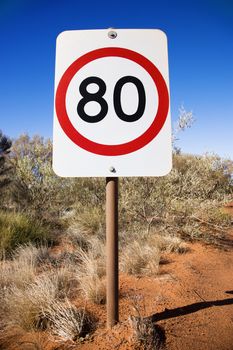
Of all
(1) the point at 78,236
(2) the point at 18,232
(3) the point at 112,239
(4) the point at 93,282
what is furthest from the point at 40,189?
(3) the point at 112,239

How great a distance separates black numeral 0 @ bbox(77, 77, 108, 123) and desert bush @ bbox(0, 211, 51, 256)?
427 centimetres

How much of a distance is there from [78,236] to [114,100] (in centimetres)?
511

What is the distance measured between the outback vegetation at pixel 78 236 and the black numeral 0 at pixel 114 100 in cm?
149

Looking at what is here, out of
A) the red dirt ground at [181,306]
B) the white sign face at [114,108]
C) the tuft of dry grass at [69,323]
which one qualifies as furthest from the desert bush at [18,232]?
the white sign face at [114,108]

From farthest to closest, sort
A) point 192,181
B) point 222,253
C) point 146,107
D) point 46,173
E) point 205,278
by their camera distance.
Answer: point 46,173
point 192,181
point 222,253
point 205,278
point 146,107

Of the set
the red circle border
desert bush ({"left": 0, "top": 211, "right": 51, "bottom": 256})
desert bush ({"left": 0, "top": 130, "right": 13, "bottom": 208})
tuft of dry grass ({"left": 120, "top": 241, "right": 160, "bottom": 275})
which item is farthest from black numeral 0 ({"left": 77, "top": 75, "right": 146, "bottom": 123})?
desert bush ({"left": 0, "top": 130, "right": 13, "bottom": 208})

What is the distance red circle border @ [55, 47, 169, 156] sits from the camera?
206 centimetres

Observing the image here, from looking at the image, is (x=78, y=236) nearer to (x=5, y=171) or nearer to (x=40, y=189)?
(x=40, y=189)

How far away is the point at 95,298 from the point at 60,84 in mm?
2082

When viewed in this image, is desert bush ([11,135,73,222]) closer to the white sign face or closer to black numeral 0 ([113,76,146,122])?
the white sign face

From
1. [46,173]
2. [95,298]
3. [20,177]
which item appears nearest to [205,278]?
[95,298]

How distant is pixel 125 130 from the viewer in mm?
2068

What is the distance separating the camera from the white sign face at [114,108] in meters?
2.06

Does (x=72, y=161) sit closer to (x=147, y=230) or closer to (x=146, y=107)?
(x=146, y=107)
